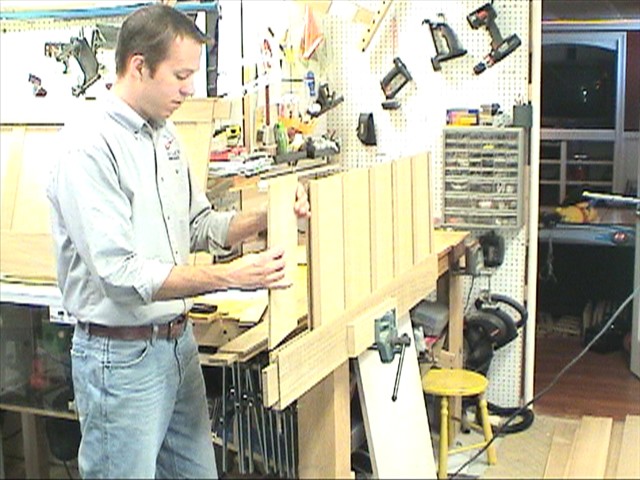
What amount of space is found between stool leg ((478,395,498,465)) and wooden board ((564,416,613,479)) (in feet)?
0.27

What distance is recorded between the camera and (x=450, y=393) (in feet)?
3.19

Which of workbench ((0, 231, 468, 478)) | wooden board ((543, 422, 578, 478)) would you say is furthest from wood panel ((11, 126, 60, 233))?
wooden board ((543, 422, 578, 478))

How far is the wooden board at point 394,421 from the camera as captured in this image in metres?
0.81

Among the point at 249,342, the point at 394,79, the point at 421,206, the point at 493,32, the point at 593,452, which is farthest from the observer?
the point at 394,79

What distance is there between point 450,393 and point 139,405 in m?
0.58

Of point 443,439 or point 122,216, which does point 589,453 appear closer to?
point 443,439

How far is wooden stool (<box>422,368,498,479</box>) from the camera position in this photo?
855 mm

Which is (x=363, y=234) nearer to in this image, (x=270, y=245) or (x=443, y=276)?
(x=270, y=245)

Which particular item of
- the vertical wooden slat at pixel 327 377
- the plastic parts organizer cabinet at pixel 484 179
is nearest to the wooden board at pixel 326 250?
the vertical wooden slat at pixel 327 377

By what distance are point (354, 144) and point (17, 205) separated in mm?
1152

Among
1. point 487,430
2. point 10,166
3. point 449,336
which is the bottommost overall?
point 449,336

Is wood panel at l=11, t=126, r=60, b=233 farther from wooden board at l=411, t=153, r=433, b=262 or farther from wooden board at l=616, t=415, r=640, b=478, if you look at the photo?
wooden board at l=616, t=415, r=640, b=478

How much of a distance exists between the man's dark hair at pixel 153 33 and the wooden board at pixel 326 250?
306 mm

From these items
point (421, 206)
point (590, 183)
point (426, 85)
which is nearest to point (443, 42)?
point (426, 85)
